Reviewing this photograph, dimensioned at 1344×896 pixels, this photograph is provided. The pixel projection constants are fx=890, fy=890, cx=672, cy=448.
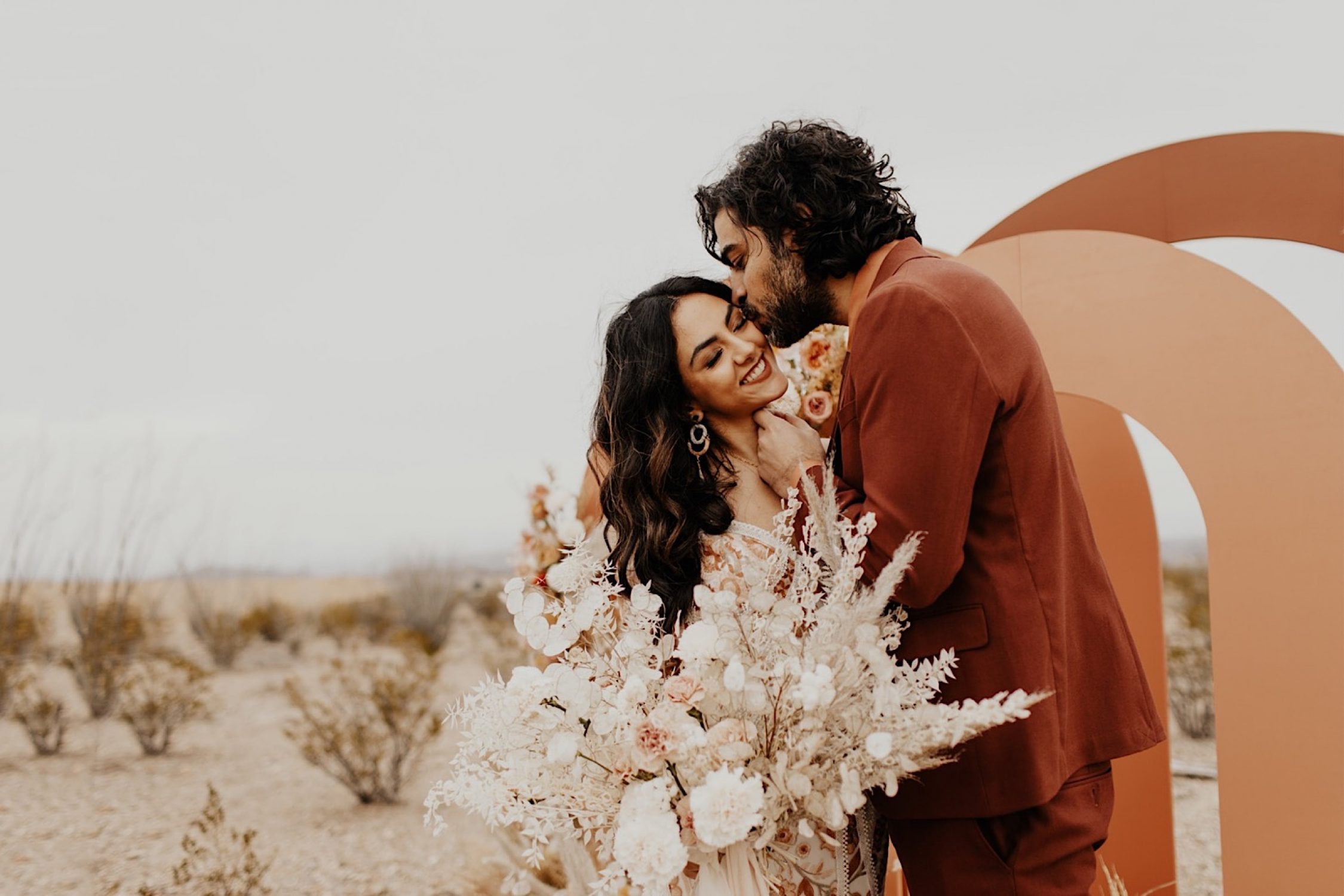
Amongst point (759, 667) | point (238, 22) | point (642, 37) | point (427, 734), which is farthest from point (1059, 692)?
point (238, 22)

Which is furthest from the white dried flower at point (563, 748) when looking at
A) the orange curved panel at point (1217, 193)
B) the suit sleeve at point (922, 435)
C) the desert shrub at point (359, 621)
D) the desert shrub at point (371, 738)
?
the desert shrub at point (359, 621)

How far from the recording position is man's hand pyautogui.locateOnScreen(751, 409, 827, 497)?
2359mm

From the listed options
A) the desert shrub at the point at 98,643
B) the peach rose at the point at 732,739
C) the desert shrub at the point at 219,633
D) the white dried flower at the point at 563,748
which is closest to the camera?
the peach rose at the point at 732,739

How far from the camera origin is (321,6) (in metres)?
13.4

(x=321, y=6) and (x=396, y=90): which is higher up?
(x=321, y=6)

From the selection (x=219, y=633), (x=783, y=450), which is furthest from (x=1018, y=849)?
(x=219, y=633)

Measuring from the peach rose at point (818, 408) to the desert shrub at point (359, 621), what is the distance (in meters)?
14.7

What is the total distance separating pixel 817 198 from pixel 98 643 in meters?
10.8

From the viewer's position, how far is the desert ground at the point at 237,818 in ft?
21.4

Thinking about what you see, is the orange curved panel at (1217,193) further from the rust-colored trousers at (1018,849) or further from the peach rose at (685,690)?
the peach rose at (685,690)

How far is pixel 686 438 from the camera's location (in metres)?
2.65

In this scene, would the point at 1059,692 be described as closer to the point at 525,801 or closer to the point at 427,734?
the point at 525,801

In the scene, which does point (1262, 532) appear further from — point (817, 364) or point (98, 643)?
point (98, 643)

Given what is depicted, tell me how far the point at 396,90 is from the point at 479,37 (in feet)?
7.74
